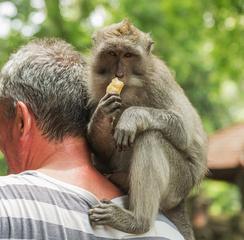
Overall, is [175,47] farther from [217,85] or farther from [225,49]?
[225,49]

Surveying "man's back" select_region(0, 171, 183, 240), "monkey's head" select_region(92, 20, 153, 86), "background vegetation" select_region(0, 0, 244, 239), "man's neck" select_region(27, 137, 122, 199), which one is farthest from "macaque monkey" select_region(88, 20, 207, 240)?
"background vegetation" select_region(0, 0, 244, 239)

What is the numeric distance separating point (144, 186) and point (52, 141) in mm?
707

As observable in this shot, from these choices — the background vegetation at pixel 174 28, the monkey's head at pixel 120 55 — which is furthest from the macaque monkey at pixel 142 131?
the background vegetation at pixel 174 28

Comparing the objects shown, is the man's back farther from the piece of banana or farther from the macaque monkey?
the piece of banana

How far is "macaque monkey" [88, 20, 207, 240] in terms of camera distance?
458 centimetres

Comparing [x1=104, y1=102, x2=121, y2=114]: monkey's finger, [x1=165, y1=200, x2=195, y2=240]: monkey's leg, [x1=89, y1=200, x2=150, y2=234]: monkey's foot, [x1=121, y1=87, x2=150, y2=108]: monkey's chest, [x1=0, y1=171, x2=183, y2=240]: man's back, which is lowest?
[x1=165, y1=200, x2=195, y2=240]: monkey's leg

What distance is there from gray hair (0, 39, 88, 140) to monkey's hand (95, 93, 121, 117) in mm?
112

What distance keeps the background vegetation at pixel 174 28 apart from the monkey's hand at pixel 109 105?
8.51 m

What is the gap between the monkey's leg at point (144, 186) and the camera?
4344 mm

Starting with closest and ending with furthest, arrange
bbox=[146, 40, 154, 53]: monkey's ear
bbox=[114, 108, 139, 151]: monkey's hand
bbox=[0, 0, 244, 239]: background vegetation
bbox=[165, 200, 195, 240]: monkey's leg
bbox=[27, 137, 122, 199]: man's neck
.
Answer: bbox=[27, 137, 122, 199]: man's neck
bbox=[114, 108, 139, 151]: monkey's hand
bbox=[165, 200, 195, 240]: monkey's leg
bbox=[146, 40, 154, 53]: monkey's ear
bbox=[0, 0, 244, 239]: background vegetation

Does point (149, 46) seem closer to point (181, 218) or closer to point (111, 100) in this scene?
point (111, 100)

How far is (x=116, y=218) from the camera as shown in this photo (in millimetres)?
4305

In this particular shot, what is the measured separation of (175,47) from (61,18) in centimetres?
312

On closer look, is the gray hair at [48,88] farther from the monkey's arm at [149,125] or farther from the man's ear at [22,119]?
the monkey's arm at [149,125]
